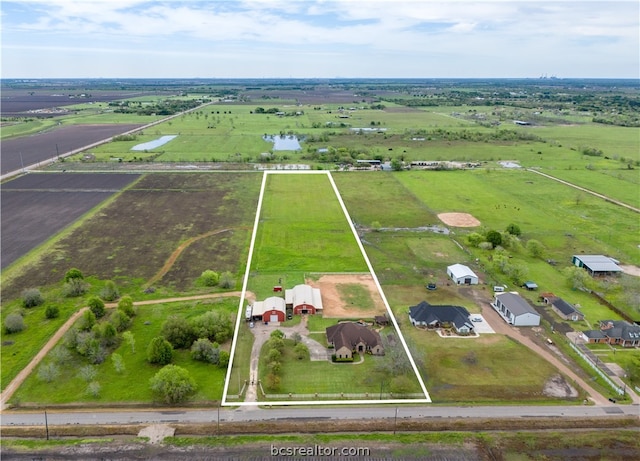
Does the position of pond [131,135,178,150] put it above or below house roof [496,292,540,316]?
above

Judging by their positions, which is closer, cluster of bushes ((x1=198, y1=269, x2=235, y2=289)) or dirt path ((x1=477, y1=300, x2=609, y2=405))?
dirt path ((x1=477, y1=300, x2=609, y2=405))

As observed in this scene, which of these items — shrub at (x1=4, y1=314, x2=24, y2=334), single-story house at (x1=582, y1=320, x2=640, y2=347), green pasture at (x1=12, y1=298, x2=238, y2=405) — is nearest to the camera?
green pasture at (x1=12, y1=298, x2=238, y2=405)

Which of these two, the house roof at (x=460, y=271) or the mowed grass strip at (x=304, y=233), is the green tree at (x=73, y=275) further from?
the house roof at (x=460, y=271)

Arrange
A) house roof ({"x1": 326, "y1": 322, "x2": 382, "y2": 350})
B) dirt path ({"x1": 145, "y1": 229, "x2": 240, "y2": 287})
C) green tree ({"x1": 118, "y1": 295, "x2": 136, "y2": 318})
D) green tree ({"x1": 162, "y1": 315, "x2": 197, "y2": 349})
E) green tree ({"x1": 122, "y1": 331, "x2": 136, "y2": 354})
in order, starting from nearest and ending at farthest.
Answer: house roof ({"x1": 326, "y1": 322, "x2": 382, "y2": 350}) < green tree ({"x1": 122, "y1": 331, "x2": 136, "y2": 354}) < green tree ({"x1": 162, "y1": 315, "x2": 197, "y2": 349}) < green tree ({"x1": 118, "y1": 295, "x2": 136, "y2": 318}) < dirt path ({"x1": 145, "y1": 229, "x2": 240, "y2": 287})

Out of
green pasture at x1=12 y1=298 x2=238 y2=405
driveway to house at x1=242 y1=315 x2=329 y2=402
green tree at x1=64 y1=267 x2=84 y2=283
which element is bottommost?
green pasture at x1=12 y1=298 x2=238 y2=405

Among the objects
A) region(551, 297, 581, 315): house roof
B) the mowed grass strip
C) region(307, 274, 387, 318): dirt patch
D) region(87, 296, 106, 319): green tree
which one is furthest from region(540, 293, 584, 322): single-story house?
region(87, 296, 106, 319): green tree

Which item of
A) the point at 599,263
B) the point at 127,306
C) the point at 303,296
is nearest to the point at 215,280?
the point at 127,306

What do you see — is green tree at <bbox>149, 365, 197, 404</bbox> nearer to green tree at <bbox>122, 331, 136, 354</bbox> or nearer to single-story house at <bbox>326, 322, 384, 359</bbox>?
green tree at <bbox>122, 331, 136, 354</bbox>

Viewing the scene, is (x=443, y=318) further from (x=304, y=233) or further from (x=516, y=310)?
(x=304, y=233)
